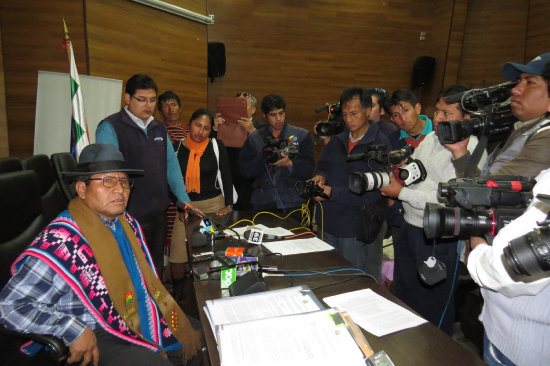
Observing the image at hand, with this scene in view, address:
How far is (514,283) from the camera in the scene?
88cm

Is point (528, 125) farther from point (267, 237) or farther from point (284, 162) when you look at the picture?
point (284, 162)

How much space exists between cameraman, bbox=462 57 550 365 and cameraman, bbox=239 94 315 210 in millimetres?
1477

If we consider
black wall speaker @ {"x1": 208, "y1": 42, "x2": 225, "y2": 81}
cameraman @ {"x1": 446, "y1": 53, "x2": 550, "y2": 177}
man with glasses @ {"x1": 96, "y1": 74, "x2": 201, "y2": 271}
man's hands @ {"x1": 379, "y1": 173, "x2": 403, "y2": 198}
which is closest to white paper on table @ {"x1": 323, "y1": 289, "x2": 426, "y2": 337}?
cameraman @ {"x1": 446, "y1": 53, "x2": 550, "y2": 177}

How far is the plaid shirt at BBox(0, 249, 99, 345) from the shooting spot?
1.16m

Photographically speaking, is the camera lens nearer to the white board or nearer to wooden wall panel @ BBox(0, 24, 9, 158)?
the white board

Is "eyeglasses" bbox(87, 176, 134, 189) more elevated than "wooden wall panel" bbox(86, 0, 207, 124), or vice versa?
"wooden wall panel" bbox(86, 0, 207, 124)

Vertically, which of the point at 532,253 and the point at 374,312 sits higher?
the point at 532,253

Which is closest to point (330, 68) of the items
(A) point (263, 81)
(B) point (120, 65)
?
(A) point (263, 81)

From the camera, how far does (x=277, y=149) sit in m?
2.49

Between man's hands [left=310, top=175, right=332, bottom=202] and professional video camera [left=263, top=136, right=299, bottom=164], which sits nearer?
man's hands [left=310, top=175, right=332, bottom=202]

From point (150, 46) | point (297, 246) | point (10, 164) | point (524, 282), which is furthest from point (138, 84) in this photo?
point (524, 282)

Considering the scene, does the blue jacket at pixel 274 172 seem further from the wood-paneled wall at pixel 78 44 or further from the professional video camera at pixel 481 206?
the wood-paneled wall at pixel 78 44

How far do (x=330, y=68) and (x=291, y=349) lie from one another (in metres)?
4.95

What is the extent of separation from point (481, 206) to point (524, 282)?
252 mm
